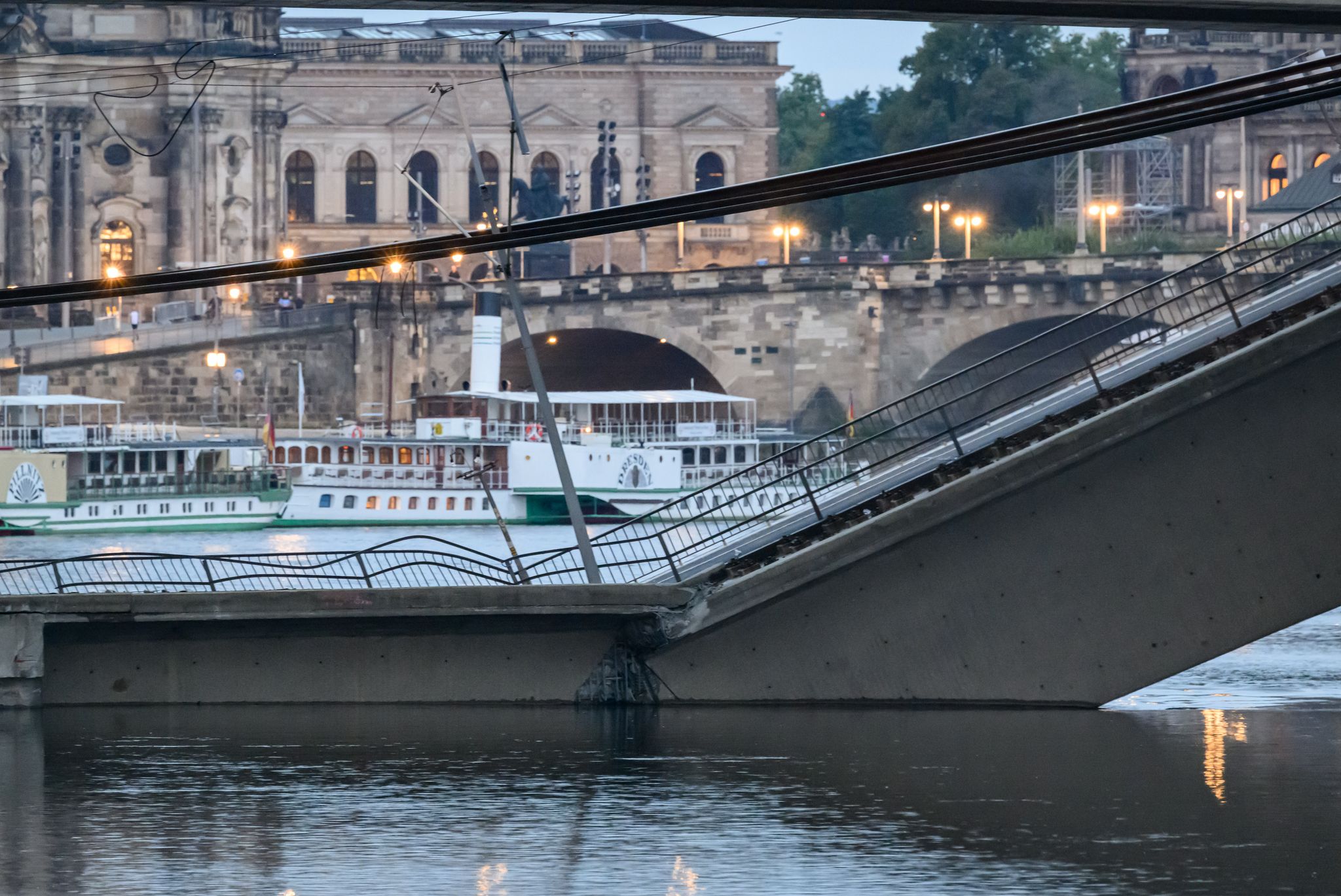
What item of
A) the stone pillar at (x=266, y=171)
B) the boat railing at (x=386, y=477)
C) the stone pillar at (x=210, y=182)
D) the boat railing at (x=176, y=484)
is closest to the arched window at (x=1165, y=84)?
the stone pillar at (x=266, y=171)

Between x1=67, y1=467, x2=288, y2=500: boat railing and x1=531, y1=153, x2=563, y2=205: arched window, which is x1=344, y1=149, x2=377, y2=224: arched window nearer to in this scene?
x1=531, y1=153, x2=563, y2=205: arched window

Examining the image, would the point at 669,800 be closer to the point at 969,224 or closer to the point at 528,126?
the point at 969,224

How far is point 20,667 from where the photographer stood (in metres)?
19.0

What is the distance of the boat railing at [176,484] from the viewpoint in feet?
216

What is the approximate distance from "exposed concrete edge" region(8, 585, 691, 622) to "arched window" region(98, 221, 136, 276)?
3255 inches

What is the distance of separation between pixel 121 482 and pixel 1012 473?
5172 centimetres

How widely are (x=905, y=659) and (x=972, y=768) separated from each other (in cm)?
363

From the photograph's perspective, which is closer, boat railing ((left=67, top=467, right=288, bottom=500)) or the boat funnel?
boat railing ((left=67, top=467, right=288, bottom=500))

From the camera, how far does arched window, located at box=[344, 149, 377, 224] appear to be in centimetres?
12375

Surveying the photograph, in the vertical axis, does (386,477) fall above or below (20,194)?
Answer: below

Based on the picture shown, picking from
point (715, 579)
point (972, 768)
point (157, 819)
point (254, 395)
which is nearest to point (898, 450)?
point (715, 579)

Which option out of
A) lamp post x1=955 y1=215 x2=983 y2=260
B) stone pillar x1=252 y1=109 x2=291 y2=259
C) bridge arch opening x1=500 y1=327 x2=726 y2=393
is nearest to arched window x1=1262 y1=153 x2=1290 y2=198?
lamp post x1=955 y1=215 x2=983 y2=260

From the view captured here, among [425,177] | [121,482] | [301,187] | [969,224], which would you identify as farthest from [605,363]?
[121,482]

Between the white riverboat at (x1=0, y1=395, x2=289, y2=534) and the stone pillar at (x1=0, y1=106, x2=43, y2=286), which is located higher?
the stone pillar at (x1=0, y1=106, x2=43, y2=286)
